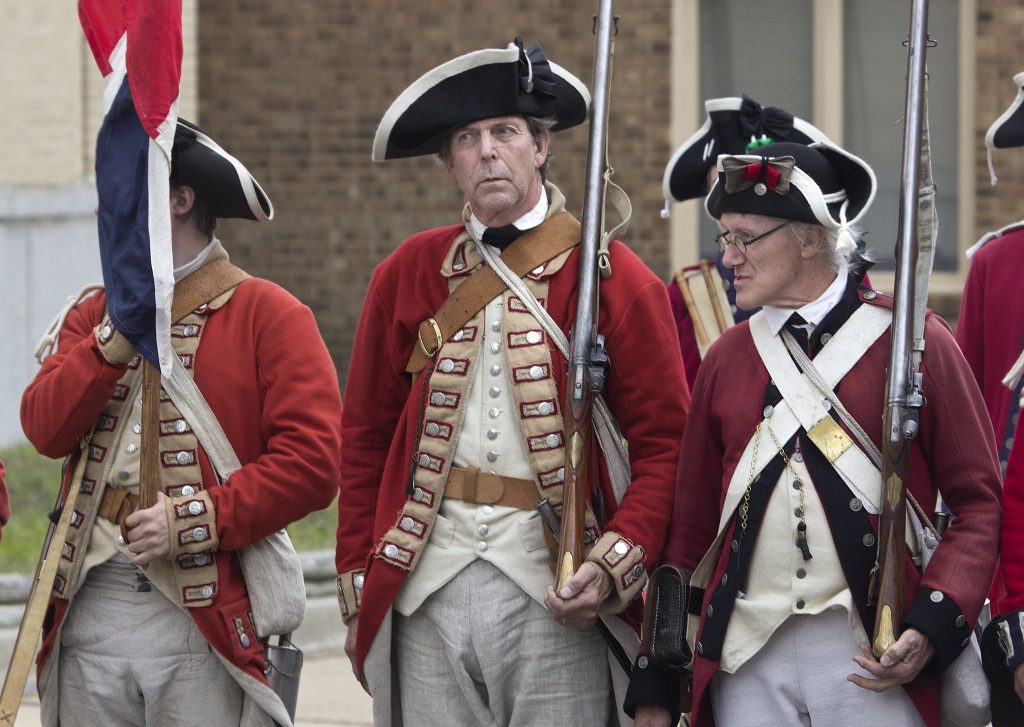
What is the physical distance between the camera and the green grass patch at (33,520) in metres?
8.46

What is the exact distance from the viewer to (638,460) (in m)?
4.30

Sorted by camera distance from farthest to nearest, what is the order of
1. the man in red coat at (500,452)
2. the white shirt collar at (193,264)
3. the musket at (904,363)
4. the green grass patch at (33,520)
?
the green grass patch at (33,520) < the white shirt collar at (193,264) < the man in red coat at (500,452) < the musket at (904,363)

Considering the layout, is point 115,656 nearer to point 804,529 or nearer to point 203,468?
point 203,468

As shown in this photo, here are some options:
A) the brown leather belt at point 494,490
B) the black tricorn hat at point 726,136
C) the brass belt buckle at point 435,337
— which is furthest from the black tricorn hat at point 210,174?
the black tricorn hat at point 726,136

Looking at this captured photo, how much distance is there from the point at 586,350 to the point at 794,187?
584 millimetres

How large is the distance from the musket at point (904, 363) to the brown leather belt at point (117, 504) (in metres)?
1.83

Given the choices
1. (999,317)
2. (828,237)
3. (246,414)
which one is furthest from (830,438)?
(999,317)

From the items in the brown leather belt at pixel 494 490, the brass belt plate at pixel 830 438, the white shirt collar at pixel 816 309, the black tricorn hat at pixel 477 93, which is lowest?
the brown leather belt at pixel 494 490

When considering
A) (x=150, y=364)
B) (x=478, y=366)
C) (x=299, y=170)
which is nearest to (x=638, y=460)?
(x=478, y=366)

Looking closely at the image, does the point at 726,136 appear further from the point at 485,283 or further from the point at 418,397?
the point at 418,397

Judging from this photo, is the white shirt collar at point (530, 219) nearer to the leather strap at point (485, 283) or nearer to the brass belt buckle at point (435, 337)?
the leather strap at point (485, 283)

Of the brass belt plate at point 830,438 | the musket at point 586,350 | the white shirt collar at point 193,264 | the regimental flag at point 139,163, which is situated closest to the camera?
the brass belt plate at point 830,438

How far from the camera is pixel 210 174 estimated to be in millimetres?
4684

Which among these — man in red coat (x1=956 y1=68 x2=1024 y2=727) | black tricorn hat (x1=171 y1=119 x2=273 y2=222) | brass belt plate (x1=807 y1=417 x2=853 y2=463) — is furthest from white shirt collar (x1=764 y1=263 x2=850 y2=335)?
black tricorn hat (x1=171 y1=119 x2=273 y2=222)
